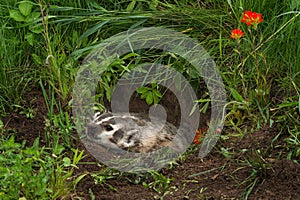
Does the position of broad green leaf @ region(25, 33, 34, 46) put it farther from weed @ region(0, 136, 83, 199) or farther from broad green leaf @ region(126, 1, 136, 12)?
weed @ region(0, 136, 83, 199)

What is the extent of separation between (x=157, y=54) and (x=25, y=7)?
1042mm

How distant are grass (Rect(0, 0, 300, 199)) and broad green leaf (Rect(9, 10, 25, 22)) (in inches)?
0.6

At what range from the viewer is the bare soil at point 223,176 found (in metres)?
3.95

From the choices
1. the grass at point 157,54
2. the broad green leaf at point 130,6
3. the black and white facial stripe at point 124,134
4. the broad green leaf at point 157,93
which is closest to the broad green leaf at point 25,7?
the grass at point 157,54

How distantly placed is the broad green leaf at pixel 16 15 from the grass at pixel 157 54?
1 centimetres

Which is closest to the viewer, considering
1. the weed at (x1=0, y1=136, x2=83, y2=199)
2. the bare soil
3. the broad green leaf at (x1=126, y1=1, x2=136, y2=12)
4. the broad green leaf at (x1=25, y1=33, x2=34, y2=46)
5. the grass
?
the weed at (x1=0, y1=136, x2=83, y2=199)

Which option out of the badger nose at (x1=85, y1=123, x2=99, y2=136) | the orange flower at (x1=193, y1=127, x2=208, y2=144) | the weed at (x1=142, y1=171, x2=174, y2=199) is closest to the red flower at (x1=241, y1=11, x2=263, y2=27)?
the orange flower at (x1=193, y1=127, x2=208, y2=144)

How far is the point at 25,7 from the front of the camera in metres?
5.06

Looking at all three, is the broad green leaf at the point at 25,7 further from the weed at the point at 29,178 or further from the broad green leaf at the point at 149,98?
the weed at the point at 29,178

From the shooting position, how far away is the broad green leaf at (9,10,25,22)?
500cm

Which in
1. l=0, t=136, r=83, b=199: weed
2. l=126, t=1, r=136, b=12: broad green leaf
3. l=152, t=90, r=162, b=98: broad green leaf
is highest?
l=126, t=1, r=136, b=12: broad green leaf

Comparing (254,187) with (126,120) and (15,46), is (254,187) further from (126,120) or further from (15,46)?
(15,46)

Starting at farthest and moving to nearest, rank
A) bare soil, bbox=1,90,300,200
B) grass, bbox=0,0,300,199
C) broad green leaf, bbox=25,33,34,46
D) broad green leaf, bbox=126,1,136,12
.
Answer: broad green leaf, bbox=126,1,136,12 → broad green leaf, bbox=25,33,34,46 → grass, bbox=0,0,300,199 → bare soil, bbox=1,90,300,200

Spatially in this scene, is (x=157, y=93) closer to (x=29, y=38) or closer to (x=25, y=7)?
(x=29, y=38)
